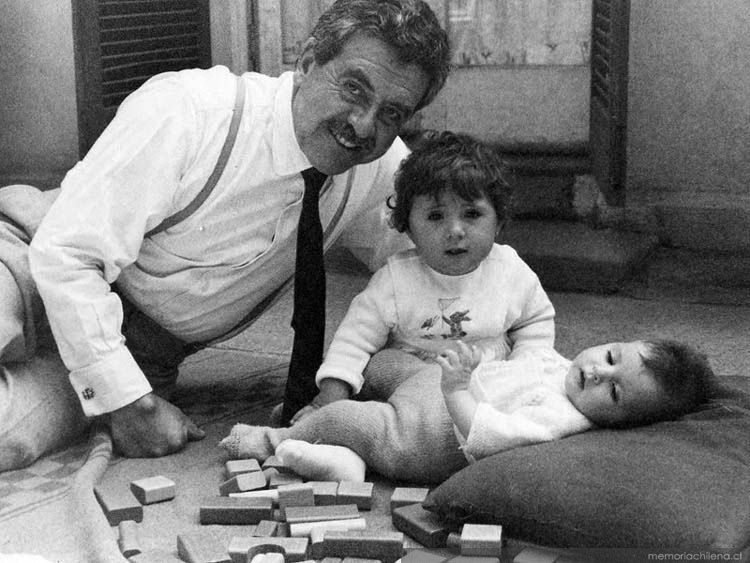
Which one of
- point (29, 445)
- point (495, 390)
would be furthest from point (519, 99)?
point (29, 445)

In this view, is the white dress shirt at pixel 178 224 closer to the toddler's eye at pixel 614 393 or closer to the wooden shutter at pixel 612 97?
the toddler's eye at pixel 614 393

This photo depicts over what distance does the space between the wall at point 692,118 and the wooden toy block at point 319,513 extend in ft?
9.42

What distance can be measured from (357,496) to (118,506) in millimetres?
476

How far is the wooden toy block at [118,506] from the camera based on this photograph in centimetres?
240

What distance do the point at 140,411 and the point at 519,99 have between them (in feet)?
9.20

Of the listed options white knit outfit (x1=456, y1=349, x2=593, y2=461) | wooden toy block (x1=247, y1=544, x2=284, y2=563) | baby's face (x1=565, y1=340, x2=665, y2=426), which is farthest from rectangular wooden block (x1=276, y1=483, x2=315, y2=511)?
baby's face (x1=565, y1=340, x2=665, y2=426)

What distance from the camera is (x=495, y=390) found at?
8.77ft

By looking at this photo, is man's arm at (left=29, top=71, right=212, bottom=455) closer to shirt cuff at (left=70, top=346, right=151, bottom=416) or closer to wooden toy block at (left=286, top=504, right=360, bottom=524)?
shirt cuff at (left=70, top=346, right=151, bottom=416)

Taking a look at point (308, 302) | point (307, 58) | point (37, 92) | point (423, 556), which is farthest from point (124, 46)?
point (423, 556)

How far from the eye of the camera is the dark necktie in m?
2.90

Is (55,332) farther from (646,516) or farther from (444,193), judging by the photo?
(646,516)

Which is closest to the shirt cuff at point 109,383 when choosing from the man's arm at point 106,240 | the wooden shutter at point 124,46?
the man's arm at point 106,240

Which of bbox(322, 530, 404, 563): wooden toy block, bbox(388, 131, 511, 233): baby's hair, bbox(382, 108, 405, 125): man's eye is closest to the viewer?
bbox(322, 530, 404, 563): wooden toy block

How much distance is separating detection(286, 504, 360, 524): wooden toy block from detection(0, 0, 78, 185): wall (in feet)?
10.6
